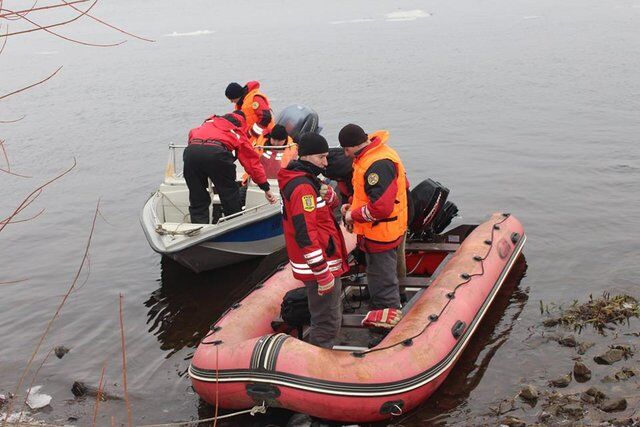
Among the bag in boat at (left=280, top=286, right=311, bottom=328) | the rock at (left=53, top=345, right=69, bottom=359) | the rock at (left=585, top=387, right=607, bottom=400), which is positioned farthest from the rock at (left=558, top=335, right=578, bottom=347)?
the rock at (left=53, top=345, right=69, bottom=359)

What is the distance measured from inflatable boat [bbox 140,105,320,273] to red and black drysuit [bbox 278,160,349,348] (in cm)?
283

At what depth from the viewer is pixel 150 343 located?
7.53 meters

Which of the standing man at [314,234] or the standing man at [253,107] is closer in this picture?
the standing man at [314,234]

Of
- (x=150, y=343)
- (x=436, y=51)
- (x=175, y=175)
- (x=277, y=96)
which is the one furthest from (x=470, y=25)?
(x=150, y=343)

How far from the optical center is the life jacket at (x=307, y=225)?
522 centimetres

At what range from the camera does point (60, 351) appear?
7.30 metres

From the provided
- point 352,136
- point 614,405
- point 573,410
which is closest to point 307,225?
point 352,136

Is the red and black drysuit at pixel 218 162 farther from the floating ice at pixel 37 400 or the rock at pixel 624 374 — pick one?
the rock at pixel 624 374

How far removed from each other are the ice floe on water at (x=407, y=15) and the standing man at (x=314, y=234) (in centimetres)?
3598

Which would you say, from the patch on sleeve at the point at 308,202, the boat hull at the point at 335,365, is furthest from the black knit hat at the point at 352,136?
the boat hull at the point at 335,365

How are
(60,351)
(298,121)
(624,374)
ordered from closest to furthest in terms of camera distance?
(624,374), (60,351), (298,121)

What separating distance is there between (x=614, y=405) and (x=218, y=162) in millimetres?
4709

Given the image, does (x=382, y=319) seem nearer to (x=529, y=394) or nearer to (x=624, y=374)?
(x=529, y=394)

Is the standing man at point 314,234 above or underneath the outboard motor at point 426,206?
above
